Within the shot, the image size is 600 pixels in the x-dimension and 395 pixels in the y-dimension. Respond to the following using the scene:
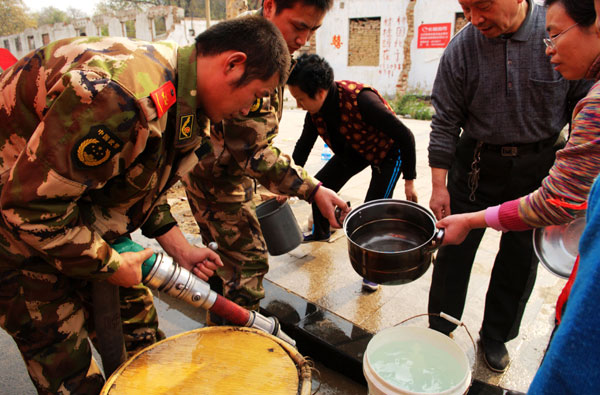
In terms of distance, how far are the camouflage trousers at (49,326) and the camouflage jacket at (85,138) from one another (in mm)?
94

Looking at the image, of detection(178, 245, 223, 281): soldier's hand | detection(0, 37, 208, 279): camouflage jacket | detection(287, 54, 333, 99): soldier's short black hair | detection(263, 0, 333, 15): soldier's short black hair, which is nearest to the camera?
detection(0, 37, 208, 279): camouflage jacket

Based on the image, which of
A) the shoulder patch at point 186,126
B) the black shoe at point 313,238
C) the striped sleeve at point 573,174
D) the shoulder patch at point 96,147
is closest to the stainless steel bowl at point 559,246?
the striped sleeve at point 573,174

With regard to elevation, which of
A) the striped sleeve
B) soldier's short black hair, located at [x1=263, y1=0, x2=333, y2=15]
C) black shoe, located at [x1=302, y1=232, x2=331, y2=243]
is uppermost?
soldier's short black hair, located at [x1=263, y1=0, x2=333, y2=15]

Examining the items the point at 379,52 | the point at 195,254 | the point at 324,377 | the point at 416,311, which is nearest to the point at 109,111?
the point at 195,254

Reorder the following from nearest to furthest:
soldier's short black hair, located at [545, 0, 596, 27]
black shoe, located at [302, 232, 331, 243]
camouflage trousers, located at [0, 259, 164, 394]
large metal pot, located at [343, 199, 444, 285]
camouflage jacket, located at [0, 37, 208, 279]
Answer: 1. camouflage jacket, located at [0, 37, 208, 279]
2. soldier's short black hair, located at [545, 0, 596, 27]
3. camouflage trousers, located at [0, 259, 164, 394]
4. large metal pot, located at [343, 199, 444, 285]
5. black shoe, located at [302, 232, 331, 243]

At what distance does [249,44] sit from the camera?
1423 mm

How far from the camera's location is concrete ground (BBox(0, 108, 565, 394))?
7.66 ft

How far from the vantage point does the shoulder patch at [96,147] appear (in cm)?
115

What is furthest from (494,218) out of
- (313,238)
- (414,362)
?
(313,238)

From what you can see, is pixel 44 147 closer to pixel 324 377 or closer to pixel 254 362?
pixel 254 362

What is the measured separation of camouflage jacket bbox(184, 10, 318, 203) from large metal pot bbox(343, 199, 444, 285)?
0.39m

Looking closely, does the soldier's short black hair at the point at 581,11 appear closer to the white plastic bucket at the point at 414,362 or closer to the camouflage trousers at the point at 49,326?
the white plastic bucket at the point at 414,362

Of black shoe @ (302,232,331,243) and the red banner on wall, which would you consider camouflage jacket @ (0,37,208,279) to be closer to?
black shoe @ (302,232,331,243)

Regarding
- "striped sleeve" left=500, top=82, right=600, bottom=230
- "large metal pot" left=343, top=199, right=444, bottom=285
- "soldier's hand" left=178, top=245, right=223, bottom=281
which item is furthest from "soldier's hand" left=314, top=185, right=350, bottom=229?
"striped sleeve" left=500, top=82, right=600, bottom=230
